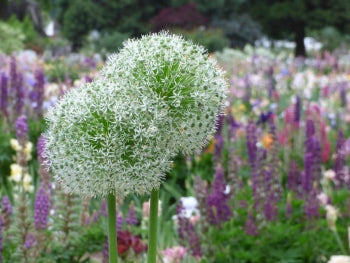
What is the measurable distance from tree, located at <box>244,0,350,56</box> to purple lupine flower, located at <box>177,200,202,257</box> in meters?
23.7

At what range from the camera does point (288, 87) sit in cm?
1062

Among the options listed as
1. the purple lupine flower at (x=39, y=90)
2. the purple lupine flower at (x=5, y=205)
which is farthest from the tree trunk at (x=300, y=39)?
the purple lupine flower at (x=5, y=205)

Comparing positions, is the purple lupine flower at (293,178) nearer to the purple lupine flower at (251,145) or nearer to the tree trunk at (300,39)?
the purple lupine flower at (251,145)

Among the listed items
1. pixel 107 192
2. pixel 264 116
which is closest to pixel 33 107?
pixel 264 116

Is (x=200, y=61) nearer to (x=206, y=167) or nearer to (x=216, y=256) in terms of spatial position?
(x=216, y=256)

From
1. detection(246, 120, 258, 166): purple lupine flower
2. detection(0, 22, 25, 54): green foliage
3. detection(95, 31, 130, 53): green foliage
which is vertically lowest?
detection(246, 120, 258, 166): purple lupine flower

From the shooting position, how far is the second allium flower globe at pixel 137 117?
1.29m

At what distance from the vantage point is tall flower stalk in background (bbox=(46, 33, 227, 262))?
129 cm

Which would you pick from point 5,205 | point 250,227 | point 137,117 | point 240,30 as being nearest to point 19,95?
point 5,205

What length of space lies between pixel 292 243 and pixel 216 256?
1.39 feet

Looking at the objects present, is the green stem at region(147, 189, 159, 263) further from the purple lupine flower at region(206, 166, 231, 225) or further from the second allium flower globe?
the purple lupine flower at region(206, 166, 231, 225)

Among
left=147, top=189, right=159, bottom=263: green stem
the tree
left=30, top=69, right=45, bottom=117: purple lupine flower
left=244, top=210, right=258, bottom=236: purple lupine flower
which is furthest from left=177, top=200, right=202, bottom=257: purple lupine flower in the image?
the tree

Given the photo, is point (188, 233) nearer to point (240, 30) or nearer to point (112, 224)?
point (112, 224)

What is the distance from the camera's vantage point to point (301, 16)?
26.2 metres
